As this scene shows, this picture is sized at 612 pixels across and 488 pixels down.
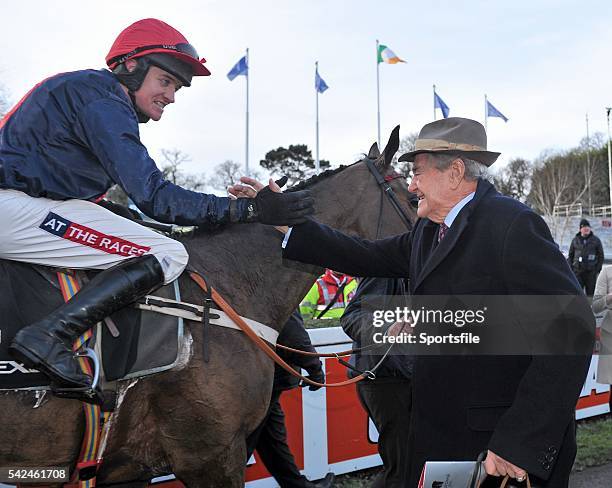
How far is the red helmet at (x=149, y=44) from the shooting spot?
2643 mm

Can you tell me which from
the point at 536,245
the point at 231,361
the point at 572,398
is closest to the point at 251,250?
the point at 231,361

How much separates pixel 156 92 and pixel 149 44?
8.6 inches

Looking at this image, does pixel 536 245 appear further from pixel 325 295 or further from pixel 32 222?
pixel 325 295

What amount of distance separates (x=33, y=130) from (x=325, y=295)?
8135 mm

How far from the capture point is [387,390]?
11.6ft

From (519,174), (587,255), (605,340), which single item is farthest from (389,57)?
(519,174)

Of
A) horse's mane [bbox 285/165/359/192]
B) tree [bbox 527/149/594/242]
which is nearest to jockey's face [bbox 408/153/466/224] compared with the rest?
horse's mane [bbox 285/165/359/192]

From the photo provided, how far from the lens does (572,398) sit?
193cm

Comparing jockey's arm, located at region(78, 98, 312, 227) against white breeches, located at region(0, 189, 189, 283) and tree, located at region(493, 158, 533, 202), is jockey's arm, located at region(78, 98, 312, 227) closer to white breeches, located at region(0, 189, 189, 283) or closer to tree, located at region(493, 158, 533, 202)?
white breeches, located at region(0, 189, 189, 283)

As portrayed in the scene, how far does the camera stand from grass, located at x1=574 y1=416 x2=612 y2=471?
5.29m

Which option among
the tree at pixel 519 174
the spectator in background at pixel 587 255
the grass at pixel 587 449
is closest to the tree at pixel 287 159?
the tree at pixel 519 174

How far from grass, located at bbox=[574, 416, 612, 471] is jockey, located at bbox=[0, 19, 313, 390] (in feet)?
14.9

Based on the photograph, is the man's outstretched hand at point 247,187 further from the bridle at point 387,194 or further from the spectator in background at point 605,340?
the spectator in background at point 605,340

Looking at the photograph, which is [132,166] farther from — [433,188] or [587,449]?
[587,449]
